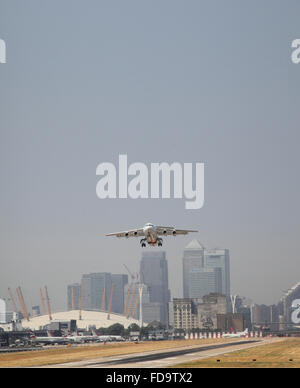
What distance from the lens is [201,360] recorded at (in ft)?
359

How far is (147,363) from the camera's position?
102 m
